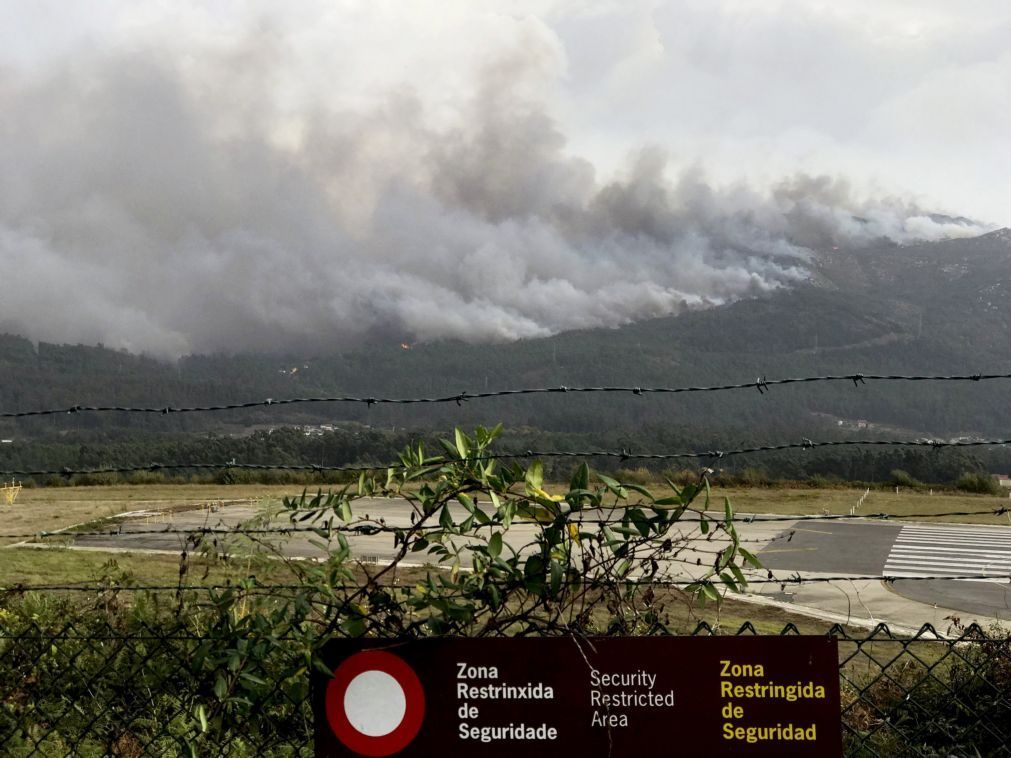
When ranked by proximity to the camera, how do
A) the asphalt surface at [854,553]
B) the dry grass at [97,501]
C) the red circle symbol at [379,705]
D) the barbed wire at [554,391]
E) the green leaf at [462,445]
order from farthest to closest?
the dry grass at [97,501]
the asphalt surface at [854,553]
the barbed wire at [554,391]
the green leaf at [462,445]
the red circle symbol at [379,705]

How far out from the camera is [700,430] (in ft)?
445

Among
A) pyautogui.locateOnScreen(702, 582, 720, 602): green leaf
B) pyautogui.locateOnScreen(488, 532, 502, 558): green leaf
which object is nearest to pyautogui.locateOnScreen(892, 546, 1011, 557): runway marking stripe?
pyautogui.locateOnScreen(702, 582, 720, 602): green leaf

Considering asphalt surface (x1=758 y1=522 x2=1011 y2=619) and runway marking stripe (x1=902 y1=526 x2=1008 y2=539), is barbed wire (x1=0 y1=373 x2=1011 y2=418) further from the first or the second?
runway marking stripe (x1=902 y1=526 x2=1008 y2=539)

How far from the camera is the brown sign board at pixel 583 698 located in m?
3.31

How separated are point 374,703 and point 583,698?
2.44 ft

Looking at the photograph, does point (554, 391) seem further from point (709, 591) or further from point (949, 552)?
point (949, 552)

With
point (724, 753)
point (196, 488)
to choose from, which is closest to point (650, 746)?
point (724, 753)

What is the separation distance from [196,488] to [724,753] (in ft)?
197

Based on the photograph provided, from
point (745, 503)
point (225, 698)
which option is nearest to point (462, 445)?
point (225, 698)

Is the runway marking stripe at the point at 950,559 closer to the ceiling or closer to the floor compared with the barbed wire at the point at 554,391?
closer to the floor

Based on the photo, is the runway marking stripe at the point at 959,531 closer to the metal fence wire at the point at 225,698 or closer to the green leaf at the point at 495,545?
the metal fence wire at the point at 225,698

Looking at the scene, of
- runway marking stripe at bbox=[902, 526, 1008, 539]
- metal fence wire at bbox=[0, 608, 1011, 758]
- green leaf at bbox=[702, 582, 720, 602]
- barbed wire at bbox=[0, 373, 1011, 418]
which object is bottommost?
runway marking stripe at bbox=[902, 526, 1008, 539]

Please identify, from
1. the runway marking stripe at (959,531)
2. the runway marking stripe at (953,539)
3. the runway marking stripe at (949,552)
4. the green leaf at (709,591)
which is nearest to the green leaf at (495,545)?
the green leaf at (709,591)

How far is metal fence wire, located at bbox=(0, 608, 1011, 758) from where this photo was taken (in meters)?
3.75
